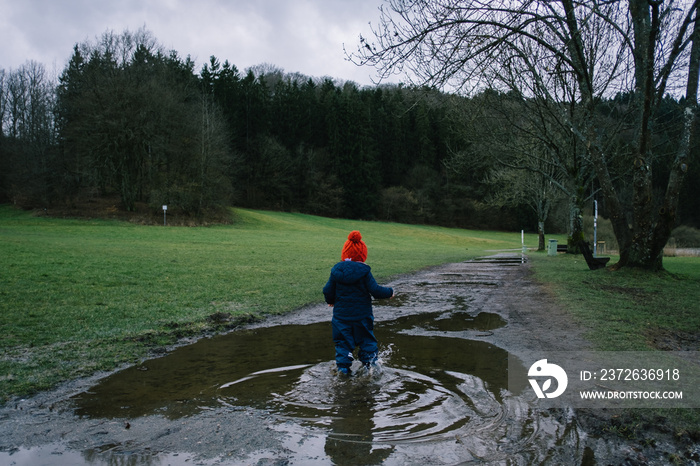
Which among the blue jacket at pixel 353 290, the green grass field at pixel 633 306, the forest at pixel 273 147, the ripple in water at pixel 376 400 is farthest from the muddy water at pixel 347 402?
the forest at pixel 273 147

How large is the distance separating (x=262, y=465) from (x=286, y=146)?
71.5 meters

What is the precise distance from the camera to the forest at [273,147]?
24875mm

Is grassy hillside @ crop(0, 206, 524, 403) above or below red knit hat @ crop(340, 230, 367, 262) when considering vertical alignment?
below

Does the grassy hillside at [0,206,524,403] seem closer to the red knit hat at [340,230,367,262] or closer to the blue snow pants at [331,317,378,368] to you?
the blue snow pants at [331,317,378,368]

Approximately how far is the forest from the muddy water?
6.73m

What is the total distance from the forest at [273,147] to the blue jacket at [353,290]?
6128 millimetres

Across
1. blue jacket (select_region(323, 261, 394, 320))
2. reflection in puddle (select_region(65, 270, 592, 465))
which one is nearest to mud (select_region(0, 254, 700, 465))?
reflection in puddle (select_region(65, 270, 592, 465))

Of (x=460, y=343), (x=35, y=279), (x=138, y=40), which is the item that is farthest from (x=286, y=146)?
(x=460, y=343)

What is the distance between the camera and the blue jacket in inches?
241

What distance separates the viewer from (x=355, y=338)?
238 inches

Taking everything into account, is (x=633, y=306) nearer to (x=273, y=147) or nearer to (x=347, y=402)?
(x=347, y=402)

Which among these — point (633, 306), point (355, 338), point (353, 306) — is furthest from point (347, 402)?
point (633, 306)

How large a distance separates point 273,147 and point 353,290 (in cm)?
6266

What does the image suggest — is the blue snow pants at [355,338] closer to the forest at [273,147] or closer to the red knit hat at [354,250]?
the red knit hat at [354,250]
